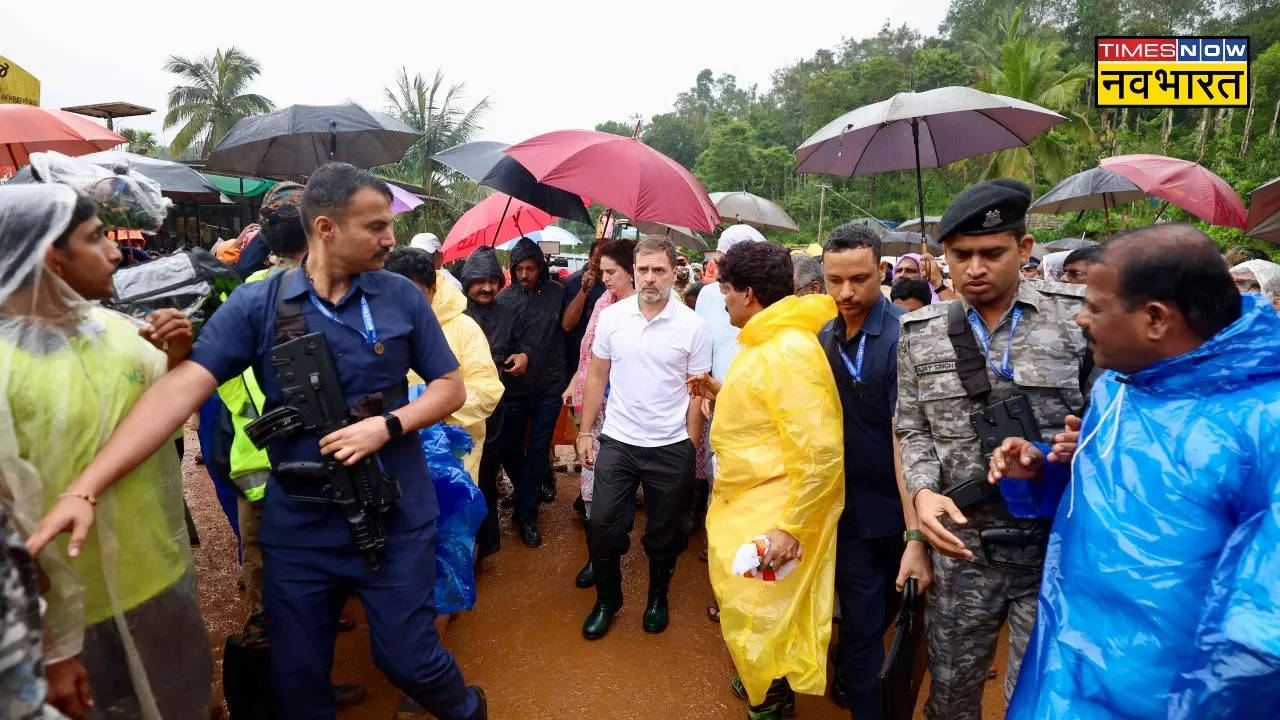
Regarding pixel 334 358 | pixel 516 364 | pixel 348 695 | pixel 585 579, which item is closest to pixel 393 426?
pixel 334 358

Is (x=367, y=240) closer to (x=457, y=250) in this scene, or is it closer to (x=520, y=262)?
(x=520, y=262)

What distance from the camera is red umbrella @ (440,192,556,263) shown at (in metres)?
6.59

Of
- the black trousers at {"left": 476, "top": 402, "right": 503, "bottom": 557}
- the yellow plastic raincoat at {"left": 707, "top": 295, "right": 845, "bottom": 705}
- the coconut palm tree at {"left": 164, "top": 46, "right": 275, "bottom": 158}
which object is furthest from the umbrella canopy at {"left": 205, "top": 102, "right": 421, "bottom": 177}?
the coconut palm tree at {"left": 164, "top": 46, "right": 275, "bottom": 158}

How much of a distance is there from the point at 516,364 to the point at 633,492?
4.95ft

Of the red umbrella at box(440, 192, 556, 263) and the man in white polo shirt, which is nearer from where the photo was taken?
the man in white polo shirt

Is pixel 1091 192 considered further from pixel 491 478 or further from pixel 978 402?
pixel 491 478

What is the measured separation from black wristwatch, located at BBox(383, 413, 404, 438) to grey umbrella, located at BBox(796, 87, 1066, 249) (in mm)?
3322

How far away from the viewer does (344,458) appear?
208 cm

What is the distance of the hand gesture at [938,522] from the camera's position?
6.34ft

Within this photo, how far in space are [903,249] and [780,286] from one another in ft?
43.6

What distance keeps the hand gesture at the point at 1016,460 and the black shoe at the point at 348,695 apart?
2801 millimetres

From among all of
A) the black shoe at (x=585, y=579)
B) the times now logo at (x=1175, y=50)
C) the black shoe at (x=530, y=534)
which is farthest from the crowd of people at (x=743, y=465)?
the times now logo at (x=1175, y=50)

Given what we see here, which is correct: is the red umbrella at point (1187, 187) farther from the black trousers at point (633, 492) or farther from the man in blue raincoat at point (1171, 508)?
the man in blue raincoat at point (1171, 508)

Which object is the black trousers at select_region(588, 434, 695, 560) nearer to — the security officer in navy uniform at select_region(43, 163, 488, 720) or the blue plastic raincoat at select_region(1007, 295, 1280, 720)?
the security officer in navy uniform at select_region(43, 163, 488, 720)
